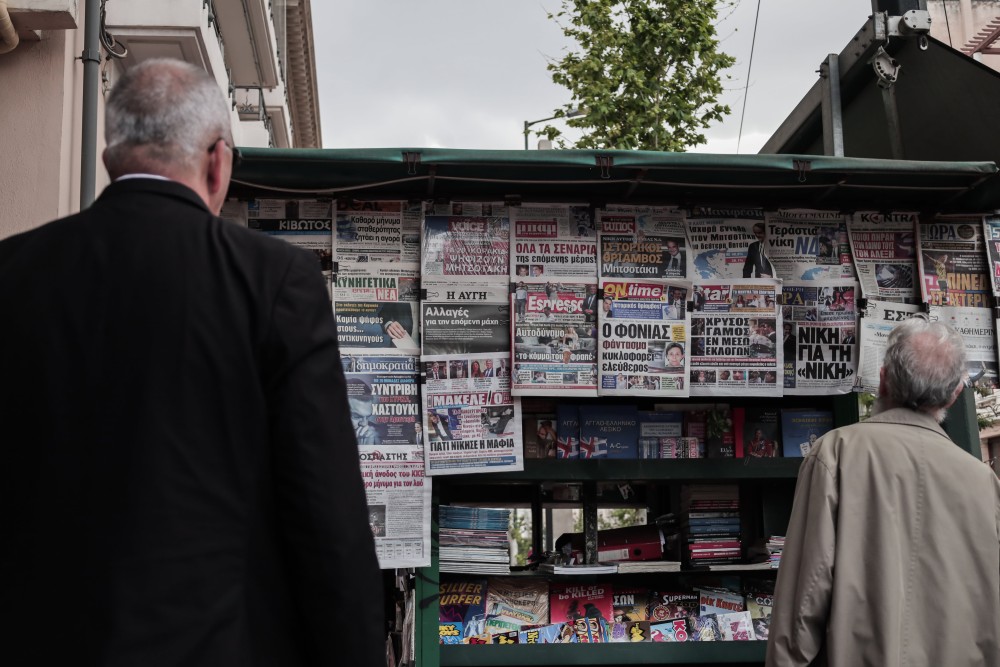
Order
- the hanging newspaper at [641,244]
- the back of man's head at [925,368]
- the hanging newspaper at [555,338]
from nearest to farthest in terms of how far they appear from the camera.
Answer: the back of man's head at [925,368]
the hanging newspaper at [555,338]
the hanging newspaper at [641,244]

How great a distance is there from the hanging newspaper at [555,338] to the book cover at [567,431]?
1.36 feet

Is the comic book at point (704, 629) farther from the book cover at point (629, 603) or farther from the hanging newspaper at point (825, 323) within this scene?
the hanging newspaper at point (825, 323)

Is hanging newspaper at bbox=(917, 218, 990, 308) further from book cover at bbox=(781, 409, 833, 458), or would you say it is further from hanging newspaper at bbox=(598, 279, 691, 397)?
hanging newspaper at bbox=(598, 279, 691, 397)

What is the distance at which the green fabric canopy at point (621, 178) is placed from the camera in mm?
4016

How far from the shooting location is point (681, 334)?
448 centimetres

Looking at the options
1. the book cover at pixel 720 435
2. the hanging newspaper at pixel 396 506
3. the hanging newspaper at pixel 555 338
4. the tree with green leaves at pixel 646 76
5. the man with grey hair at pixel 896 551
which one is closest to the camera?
the man with grey hair at pixel 896 551

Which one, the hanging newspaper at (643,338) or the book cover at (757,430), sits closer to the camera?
the hanging newspaper at (643,338)

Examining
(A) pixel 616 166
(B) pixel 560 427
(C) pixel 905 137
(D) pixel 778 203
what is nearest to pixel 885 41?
(C) pixel 905 137

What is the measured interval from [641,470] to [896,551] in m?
1.84

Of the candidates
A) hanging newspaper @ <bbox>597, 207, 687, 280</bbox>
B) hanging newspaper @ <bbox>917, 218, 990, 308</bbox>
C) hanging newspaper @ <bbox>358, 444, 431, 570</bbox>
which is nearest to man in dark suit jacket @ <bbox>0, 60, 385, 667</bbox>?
hanging newspaper @ <bbox>358, 444, 431, 570</bbox>

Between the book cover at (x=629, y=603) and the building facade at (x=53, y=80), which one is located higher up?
the building facade at (x=53, y=80)

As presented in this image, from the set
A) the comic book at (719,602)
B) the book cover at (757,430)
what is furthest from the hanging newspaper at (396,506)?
the book cover at (757,430)

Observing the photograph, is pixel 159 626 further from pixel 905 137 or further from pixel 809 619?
pixel 905 137

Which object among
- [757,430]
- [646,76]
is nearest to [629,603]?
[757,430]
